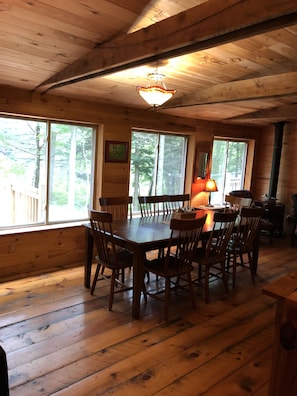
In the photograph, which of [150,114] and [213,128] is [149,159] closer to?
[150,114]

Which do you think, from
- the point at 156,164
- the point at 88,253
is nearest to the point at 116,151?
the point at 156,164

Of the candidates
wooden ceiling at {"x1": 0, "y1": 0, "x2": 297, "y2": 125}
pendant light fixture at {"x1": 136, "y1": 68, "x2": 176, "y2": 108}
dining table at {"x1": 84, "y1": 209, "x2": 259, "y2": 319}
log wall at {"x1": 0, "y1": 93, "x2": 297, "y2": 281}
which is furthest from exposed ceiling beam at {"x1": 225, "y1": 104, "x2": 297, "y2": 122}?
pendant light fixture at {"x1": 136, "y1": 68, "x2": 176, "y2": 108}

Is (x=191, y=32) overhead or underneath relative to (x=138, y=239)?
overhead

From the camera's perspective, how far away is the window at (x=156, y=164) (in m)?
5.07

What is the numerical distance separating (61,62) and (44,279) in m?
2.45

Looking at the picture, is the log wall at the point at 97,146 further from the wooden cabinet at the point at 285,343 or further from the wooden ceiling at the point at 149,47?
the wooden cabinet at the point at 285,343

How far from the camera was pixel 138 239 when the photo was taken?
298 cm

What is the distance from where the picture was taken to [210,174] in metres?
6.18

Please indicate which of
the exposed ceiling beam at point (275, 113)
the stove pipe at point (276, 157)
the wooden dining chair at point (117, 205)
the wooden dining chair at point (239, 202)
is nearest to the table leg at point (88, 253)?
the wooden dining chair at point (117, 205)

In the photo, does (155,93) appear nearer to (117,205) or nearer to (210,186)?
(117,205)

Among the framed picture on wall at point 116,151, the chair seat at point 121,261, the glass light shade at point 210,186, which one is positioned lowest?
the chair seat at point 121,261

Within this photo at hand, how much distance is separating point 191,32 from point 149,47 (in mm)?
410

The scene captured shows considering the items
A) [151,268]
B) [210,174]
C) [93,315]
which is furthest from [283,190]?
[93,315]

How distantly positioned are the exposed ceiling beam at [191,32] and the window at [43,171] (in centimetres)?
129
